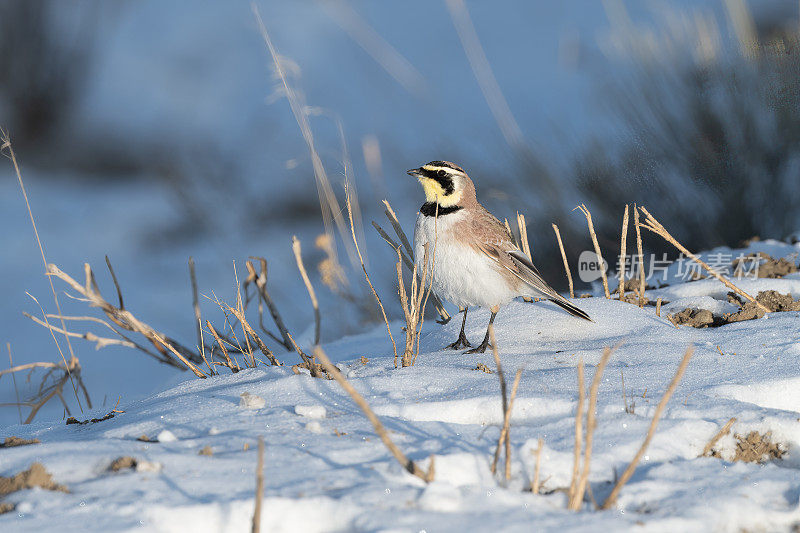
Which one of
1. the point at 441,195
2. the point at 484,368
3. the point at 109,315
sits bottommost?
the point at 484,368

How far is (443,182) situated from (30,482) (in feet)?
6.51

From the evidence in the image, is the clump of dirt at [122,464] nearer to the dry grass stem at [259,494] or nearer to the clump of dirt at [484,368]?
the dry grass stem at [259,494]

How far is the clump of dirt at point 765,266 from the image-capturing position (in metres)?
3.91

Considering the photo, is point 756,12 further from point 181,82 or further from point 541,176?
point 181,82

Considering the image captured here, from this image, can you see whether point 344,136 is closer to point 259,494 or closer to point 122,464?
point 122,464

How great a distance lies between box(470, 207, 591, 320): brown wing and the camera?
9.95ft

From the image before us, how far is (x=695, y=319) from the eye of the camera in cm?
310

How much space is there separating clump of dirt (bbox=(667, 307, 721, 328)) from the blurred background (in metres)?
1.73

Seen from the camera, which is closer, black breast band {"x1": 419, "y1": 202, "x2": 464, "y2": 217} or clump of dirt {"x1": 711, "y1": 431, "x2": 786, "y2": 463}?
clump of dirt {"x1": 711, "y1": 431, "x2": 786, "y2": 463}

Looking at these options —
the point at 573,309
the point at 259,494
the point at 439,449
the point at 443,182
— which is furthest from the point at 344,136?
the point at 259,494

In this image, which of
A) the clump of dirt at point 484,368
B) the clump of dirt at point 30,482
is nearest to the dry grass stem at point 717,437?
the clump of dirt at point 484,368

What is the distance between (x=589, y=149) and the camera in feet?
16.7

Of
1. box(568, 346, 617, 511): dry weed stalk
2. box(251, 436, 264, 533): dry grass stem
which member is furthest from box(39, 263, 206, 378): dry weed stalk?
box(568, 346, 617, 511): dry weed stalk

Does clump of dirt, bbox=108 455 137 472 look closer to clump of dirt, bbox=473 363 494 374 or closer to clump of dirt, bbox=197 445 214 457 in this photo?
clump of dirt, bbox=197 445 214 457
